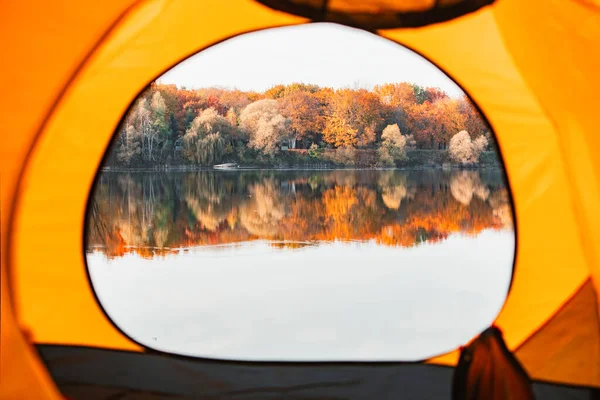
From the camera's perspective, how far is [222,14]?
9.45ft

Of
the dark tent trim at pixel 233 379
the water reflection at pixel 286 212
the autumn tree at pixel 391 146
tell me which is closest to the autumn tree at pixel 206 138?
the water reflection at pixel 286 212

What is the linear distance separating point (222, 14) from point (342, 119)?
3199cm

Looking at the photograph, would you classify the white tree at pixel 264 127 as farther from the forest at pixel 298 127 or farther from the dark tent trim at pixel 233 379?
the dark tent trim at pixel 233 379

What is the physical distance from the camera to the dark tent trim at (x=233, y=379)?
8.87ft

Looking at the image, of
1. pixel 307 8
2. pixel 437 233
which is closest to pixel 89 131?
pixel 307 8

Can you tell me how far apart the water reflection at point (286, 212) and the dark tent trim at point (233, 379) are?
3.74 m

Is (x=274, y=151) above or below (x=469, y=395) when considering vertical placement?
above

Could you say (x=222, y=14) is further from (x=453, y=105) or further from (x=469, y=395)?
(x=453, y=105)

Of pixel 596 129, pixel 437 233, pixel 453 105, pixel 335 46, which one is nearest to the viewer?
pixel 596 129

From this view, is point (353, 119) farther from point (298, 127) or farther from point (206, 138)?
point (206, 138)

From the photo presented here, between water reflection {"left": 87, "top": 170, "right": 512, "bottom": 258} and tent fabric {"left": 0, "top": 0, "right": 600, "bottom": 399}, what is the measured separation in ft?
11.1

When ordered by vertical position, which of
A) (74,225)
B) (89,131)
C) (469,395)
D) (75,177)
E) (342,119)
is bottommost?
(469,395)

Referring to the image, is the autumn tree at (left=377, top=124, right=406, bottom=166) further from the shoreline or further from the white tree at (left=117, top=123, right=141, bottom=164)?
the white tree at (left=117, top=123, right=141, bottom=164)

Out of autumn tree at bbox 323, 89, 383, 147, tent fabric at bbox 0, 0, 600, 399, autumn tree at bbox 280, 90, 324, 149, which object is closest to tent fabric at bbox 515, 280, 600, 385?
tent fabric at bbox 0, 0, 600, 399
